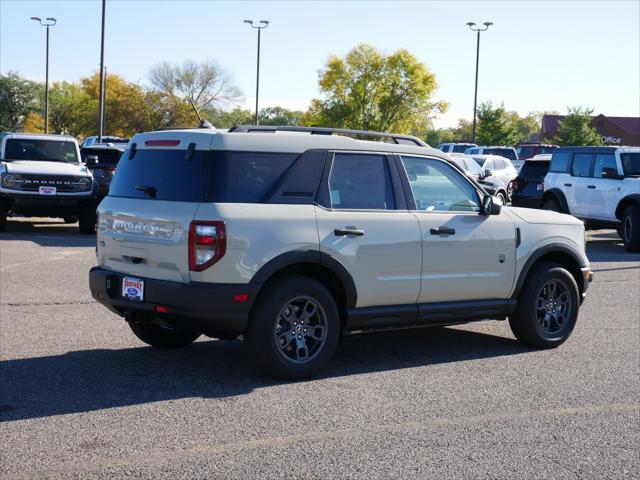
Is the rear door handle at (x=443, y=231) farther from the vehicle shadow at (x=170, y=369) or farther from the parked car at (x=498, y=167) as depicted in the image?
the parked car at (x=498, y=167)

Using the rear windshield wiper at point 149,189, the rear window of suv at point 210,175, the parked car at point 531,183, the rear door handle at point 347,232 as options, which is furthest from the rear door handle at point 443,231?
the parked car at point 531,183

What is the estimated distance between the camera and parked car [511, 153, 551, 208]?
23984mm

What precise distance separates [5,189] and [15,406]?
12652 mm

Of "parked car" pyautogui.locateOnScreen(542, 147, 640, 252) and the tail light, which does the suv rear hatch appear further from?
"parked car" pyautogui.locateOnScreen(542, 147, 640, 252)

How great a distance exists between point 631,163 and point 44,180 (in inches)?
466

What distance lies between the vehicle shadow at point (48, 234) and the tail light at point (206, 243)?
10642 mm

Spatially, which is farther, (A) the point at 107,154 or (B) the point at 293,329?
(A) the point at 107,154

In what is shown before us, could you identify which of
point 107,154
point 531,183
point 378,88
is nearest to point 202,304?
point 107,154

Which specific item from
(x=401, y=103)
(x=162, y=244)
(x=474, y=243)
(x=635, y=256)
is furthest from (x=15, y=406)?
(x=401, y=103)

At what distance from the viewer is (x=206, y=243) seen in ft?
21.0

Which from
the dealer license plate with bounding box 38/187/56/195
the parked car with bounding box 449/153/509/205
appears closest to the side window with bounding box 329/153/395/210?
the dealer license plate with bounding box 38/187/56/195

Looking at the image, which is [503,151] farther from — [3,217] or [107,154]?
[3,217]

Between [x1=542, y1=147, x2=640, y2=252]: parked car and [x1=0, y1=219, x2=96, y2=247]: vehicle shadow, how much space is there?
32.9 feet

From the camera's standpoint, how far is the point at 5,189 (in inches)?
699
